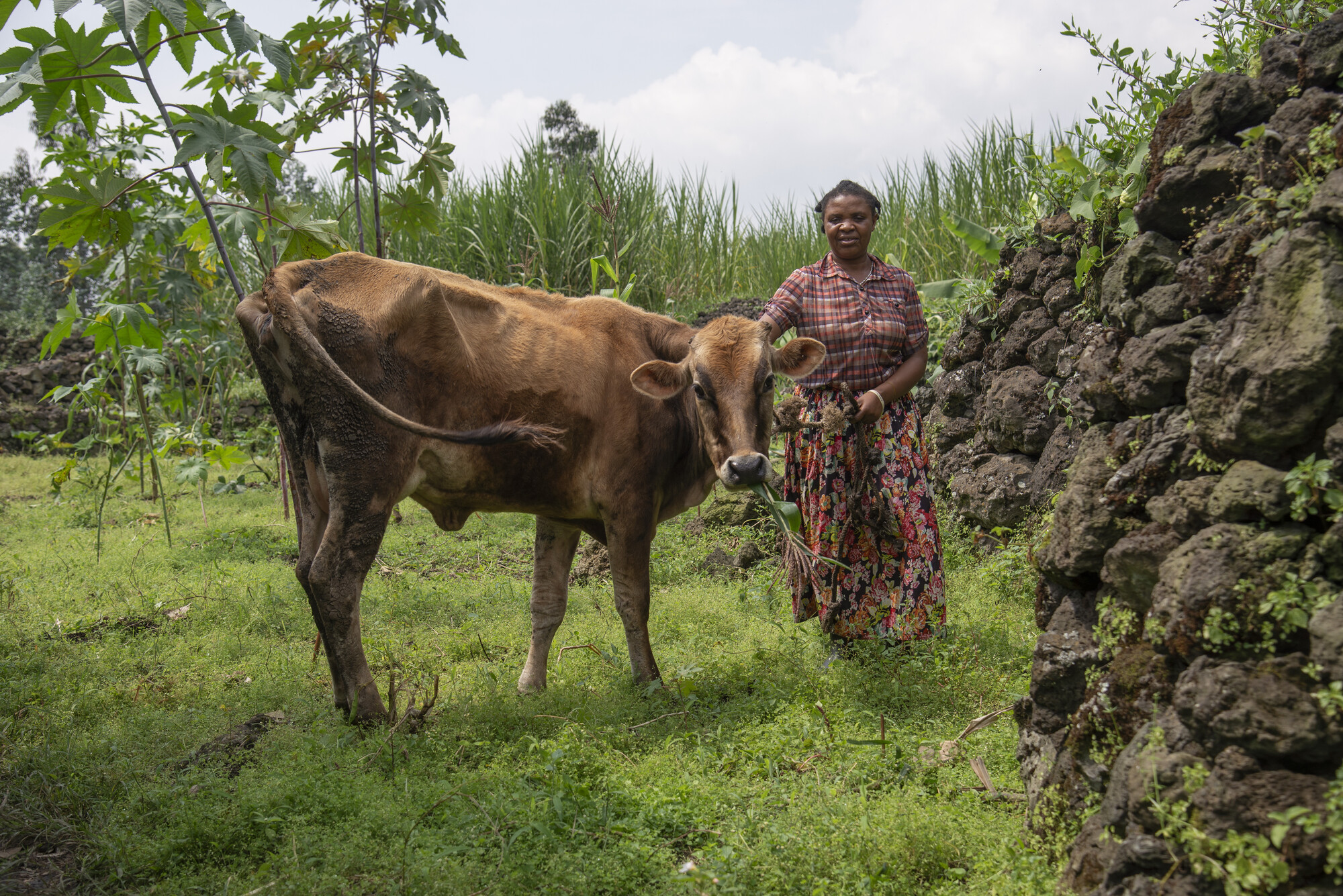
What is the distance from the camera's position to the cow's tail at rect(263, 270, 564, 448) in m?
3.64

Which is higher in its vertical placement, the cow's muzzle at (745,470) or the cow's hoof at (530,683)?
the cow's muzzle at (745,470)

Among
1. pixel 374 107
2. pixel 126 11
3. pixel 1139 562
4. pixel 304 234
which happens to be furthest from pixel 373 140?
pixel 1139 562

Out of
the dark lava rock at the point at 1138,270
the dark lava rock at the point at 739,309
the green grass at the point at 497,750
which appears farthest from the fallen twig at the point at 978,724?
the dark lava rock at the point at 739,309

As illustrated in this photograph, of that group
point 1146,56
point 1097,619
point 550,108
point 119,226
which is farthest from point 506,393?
point 550,108

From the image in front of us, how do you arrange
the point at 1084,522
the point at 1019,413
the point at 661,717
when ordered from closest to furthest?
the point at 1084,522 < the point at 661,717 < the point at 1019,413

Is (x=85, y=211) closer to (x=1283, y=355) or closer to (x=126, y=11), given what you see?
(x=126, y=11)

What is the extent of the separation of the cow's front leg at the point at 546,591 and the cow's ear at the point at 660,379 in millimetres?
971

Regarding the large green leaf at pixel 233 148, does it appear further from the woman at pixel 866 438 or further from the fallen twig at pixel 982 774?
the fallen twig at pixel 982 774

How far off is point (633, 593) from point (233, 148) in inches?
108

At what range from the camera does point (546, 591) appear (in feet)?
15.6

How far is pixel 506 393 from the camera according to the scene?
4.17m

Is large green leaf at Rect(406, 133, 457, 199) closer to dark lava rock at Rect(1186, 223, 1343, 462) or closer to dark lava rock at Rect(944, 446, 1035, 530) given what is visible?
dark lava rock at Rect(944, 446, 1035, 530)

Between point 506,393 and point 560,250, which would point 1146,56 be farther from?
point 560,250

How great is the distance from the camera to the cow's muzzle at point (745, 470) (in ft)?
13.1
